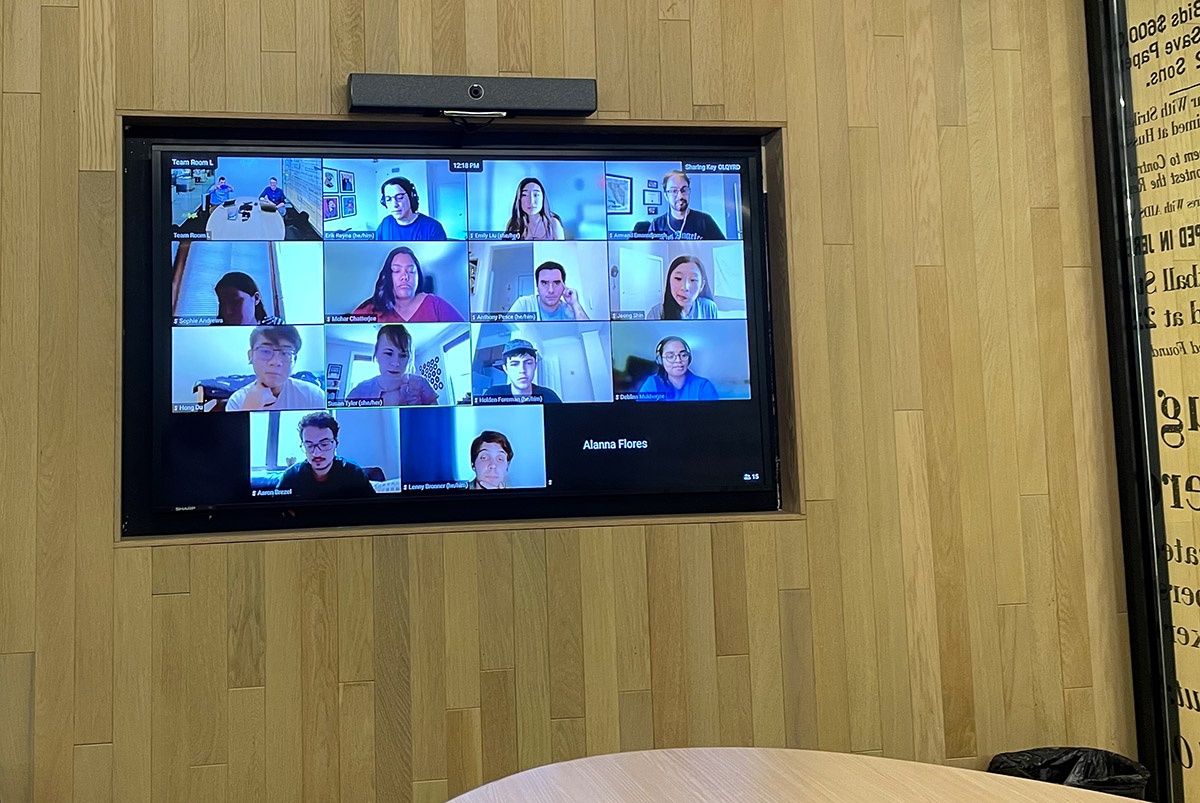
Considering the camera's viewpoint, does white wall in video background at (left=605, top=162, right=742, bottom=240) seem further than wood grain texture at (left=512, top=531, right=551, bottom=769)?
Yes

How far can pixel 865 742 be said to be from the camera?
283 centimetres

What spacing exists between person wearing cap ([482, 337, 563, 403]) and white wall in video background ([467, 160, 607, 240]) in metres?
0.34

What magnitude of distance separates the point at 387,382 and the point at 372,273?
1.01ft

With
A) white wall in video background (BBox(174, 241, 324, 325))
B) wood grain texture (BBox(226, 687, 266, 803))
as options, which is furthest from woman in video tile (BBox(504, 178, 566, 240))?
wood grain texture (BBox(226, 687, 266, 803))

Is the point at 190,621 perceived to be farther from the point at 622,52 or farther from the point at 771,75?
the point at 771,75

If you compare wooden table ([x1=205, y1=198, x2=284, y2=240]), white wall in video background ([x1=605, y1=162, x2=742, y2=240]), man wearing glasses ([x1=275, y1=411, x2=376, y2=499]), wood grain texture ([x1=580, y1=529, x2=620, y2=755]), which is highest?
white wall in video background ([x1=605, y1=162, x2=742, y2=240])

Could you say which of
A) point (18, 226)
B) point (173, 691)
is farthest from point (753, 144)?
point (173, 691)

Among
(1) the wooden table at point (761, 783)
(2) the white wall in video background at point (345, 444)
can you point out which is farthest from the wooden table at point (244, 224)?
(1) the wooden table at point (761, 783)

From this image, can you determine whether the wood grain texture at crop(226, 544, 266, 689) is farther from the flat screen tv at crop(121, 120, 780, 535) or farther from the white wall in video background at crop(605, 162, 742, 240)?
the white wall in video background at crop(605, 162, 742, 240)

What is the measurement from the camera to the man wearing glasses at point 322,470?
8.96 ft

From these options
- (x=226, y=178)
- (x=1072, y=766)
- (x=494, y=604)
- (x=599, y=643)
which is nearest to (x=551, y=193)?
(x=226, y=178)

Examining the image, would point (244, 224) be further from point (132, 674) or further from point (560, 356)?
point (132, 674)

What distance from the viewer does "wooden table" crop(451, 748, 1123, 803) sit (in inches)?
48.3

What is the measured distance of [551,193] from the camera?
2895mm
